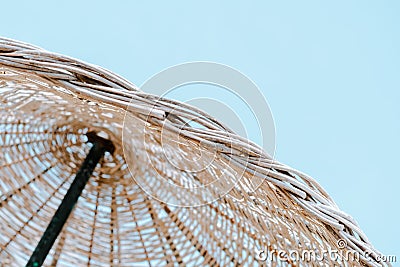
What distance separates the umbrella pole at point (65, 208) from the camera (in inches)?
20.7

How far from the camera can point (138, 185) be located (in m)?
0.67

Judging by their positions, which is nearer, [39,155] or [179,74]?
[179,74]

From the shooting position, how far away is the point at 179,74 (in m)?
0.57

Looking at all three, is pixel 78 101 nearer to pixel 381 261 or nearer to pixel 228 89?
pixel 228 89

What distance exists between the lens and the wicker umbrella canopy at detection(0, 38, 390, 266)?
2.02ft

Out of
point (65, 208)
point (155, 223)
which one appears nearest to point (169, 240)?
point (155, 223)

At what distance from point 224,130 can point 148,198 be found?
138 mm

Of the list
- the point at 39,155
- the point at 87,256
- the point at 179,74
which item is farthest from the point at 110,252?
the point at 179,74

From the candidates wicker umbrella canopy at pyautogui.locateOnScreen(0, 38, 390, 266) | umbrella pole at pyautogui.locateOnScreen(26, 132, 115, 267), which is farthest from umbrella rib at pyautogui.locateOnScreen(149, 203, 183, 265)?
umbrella pole at pyautogui.locateOnScreen(26, 132, 115, 267)

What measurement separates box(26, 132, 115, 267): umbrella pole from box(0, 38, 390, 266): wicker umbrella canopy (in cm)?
1

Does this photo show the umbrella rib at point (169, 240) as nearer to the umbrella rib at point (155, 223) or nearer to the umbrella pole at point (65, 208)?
the umbrella rib at point (155, 223)

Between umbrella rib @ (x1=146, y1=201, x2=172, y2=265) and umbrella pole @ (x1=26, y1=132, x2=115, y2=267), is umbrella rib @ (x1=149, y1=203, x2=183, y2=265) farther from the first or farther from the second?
umbrella pole @ (x1=26, y1=132, x2=115, y2=267)

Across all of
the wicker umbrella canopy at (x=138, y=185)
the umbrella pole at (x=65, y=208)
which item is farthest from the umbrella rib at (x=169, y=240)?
the umbrella pole at (x=65, y=208)

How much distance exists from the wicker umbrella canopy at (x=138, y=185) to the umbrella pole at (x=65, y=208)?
1 cm
